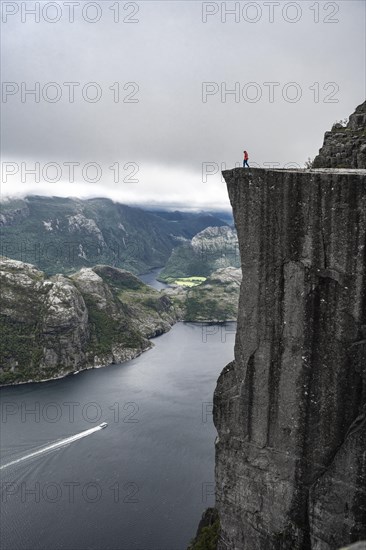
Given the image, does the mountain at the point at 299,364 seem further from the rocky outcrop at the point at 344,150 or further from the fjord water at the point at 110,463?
the fjord water at the point at 110,463

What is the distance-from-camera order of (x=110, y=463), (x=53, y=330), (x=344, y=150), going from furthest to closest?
(x=53, y=330)
(x=110, y=463)
(x=344, y=150)

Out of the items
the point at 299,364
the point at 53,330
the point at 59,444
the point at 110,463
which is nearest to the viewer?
the point at 299,364

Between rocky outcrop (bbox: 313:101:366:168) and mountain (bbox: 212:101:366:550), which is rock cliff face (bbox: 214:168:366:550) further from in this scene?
rocky outcrop (bbox: 313:101:366:168)

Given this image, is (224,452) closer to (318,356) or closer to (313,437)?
(313,437)

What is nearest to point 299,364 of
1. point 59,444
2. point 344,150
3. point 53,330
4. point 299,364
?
point 299,364

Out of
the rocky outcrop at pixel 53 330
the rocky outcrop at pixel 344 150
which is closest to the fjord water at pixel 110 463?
the rocky outcrop at pixel 53 330

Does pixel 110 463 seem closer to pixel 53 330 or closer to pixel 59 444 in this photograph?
pixel 59 444
